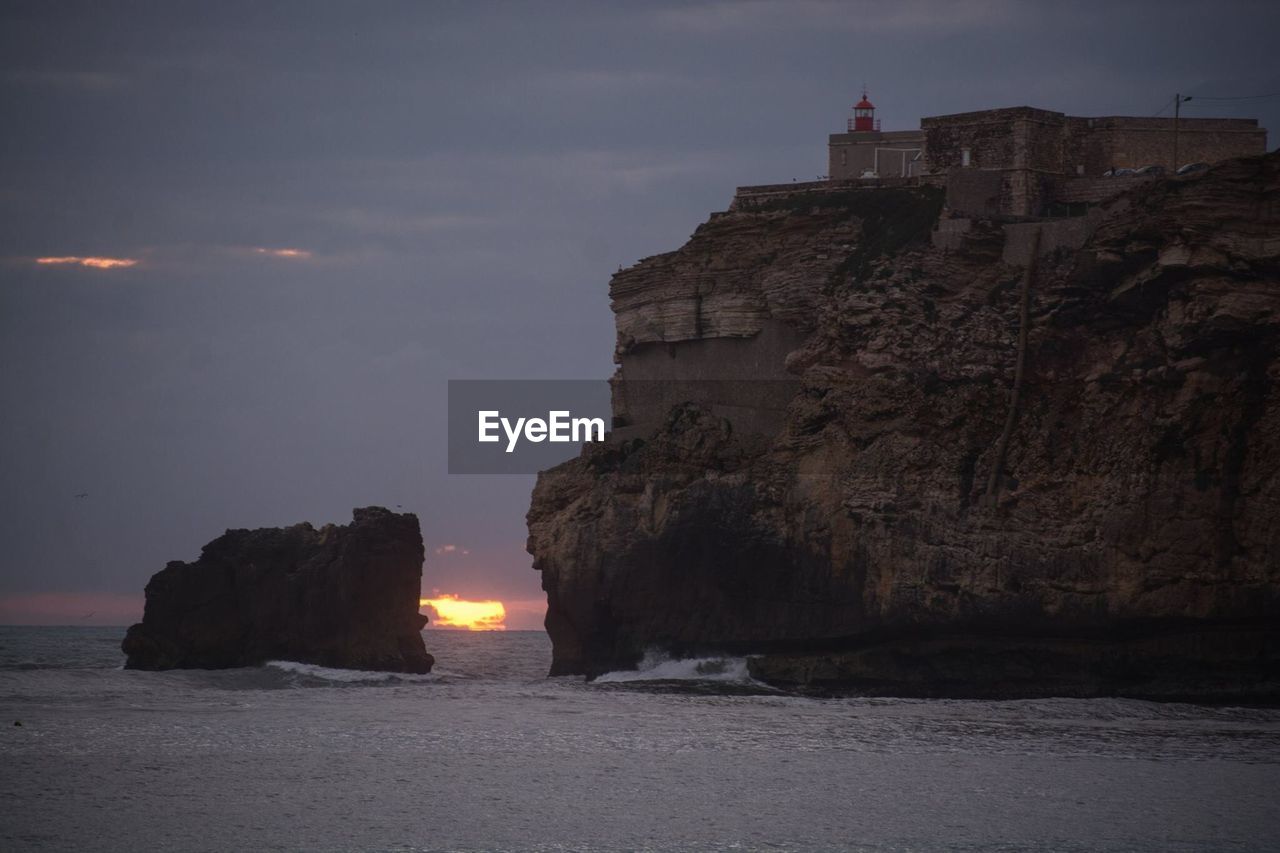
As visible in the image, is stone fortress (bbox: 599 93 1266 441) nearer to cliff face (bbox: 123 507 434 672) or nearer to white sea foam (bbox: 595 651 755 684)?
white sea foam (bbox: 595 651 755 684)

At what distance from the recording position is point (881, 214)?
38.4 meters

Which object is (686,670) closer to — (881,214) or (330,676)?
(330,676)

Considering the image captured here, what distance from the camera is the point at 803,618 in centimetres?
3412

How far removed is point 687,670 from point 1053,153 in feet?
46.4

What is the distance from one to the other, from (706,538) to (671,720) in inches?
246

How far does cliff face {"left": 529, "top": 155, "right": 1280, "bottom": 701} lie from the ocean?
1.26m

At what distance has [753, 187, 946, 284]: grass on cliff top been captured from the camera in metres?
37.1

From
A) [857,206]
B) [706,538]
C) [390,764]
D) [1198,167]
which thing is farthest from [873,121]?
[390,764]

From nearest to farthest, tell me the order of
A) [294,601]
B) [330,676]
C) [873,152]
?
[330,676]
[294,601]
[873,152]

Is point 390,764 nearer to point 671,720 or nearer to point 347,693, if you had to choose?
point 671,720

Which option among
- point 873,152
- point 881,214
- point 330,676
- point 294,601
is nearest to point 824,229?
point 881,214

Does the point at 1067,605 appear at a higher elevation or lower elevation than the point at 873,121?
lower

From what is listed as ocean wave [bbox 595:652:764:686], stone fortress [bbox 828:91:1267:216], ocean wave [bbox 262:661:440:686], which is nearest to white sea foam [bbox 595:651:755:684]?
ocean wave [bbox 595:652:764:686]

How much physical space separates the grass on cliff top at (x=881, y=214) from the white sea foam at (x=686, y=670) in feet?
28.0
